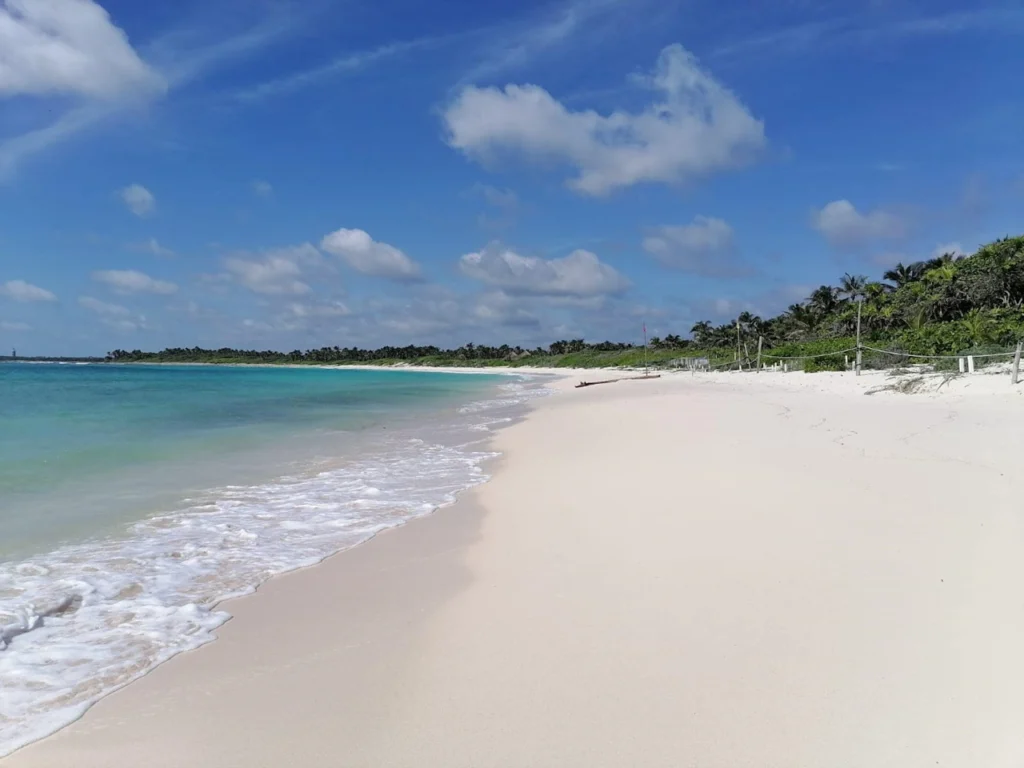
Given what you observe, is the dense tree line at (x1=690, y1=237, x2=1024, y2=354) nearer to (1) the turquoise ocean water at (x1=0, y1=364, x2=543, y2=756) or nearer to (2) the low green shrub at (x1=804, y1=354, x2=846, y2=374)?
(2) the low green shrub at (x1=804, y1=354, x2=846, y2=374)

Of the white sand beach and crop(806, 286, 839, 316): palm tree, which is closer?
the white sand beach

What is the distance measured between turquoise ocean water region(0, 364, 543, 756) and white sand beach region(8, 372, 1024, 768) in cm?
32

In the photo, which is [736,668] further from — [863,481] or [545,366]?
[545,366]

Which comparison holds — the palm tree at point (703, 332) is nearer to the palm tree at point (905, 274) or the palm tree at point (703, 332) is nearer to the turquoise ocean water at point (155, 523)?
the palm tree at point (905, 274)

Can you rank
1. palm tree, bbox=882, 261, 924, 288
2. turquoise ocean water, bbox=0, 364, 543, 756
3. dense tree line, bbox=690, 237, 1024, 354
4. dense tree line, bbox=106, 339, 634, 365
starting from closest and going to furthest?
turquoise ocean water, bbox=0, 364, 543, 756, dense tree line, bbox=690, 237, 1024, 354, palm tree, bbox=882, 261, 924, 288, dense tree line, bbox=106, 339, 634, 365

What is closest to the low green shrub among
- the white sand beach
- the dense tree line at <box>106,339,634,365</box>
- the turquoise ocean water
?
the turquoise ocean water

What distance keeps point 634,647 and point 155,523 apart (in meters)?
5.25

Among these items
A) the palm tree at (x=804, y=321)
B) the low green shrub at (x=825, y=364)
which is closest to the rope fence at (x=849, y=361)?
the low green shrub at (x=825, y=364)

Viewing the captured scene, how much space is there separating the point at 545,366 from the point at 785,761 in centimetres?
9643

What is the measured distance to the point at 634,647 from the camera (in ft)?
9.96

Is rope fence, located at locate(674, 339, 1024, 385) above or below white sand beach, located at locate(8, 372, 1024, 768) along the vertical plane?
above

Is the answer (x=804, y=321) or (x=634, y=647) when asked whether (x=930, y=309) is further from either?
(x=634, y=647)

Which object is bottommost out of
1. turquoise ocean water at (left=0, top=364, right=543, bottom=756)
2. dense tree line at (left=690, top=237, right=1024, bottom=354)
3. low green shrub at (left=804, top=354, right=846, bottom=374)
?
turquoise ocean water at (left=0, top=364, right=543, bottom=756)

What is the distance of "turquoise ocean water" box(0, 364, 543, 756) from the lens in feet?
10.7
